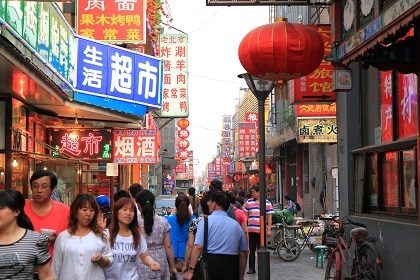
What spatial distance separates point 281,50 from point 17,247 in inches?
212

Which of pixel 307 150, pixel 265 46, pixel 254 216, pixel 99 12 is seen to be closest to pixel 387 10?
pixel 265 46

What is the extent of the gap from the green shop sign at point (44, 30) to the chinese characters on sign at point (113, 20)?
5934 mm

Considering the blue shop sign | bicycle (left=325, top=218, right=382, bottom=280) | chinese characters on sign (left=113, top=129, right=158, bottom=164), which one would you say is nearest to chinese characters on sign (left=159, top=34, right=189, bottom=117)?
chinese characters on sign (left=113, top=129, right=158, bottom=164)

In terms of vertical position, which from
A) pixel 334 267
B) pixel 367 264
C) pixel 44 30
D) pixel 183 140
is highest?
pixel 183 140

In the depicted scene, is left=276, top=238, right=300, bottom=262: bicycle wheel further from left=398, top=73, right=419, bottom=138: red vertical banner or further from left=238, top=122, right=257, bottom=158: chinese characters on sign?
left=238, top=122, right=257, bottom=158: chinese characters on sign

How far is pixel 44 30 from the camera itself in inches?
381

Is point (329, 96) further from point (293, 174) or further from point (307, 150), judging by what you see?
point (293, 174)

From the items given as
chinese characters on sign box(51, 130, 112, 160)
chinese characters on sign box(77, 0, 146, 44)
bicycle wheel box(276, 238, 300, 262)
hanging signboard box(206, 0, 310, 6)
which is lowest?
bicycle wheel box(276, 238, 300, 262)

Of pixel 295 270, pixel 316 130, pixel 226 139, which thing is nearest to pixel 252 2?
pixel 295 270

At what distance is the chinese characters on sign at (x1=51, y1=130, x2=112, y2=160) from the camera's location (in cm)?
1655

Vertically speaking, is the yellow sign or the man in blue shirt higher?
the yellow sign

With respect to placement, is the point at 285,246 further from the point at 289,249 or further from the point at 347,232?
the point at 347,232

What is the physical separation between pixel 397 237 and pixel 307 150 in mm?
23894

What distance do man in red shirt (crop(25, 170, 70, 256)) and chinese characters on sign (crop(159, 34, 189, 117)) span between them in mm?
23471
